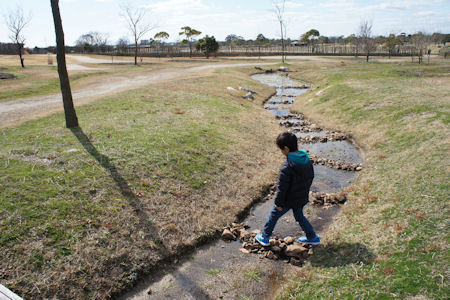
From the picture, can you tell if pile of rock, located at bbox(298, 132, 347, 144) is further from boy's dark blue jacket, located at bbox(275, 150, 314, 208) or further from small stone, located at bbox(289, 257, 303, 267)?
boy's dark blue jacket, located at bbox(275, 150, 314, 208)

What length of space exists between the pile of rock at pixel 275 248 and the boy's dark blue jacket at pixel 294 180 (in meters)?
1.24

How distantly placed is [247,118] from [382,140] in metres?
7.09

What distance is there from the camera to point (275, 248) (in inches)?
250

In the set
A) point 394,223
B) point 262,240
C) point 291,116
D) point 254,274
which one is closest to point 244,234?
point 262,240

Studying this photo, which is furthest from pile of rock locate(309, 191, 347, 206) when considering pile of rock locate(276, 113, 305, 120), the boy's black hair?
pile of rock locate(276, 113, 305, 120)

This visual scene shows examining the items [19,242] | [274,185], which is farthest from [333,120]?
[19,242]

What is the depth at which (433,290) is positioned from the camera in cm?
394

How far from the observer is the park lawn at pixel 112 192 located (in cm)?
529

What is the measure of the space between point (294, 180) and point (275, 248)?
1931 mm

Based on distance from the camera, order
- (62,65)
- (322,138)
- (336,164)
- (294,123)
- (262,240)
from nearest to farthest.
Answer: (262,240) < (62,65) < (336,164) < (322,138) < (294,123)

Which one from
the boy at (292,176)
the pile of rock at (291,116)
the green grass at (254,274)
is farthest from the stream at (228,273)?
the pile of rock at (291,116)

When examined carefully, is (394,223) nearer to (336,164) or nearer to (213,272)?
(213,272)

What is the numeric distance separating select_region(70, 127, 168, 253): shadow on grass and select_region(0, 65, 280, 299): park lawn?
0.03 metres

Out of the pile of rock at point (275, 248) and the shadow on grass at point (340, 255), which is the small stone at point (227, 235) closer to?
the pile of rock at point (275, 248)
